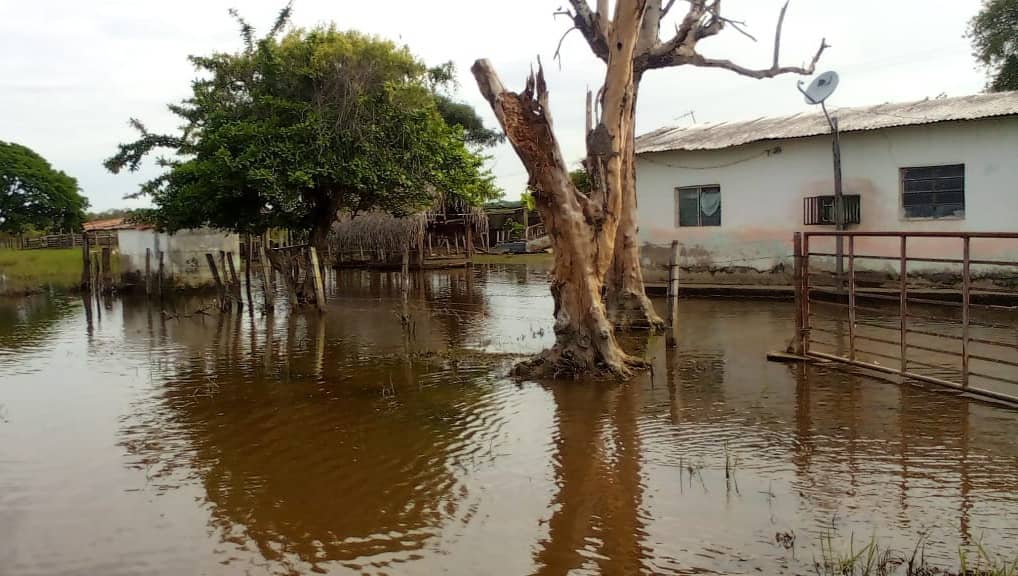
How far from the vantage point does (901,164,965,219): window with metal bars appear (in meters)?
14.9

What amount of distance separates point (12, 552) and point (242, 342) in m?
8.43

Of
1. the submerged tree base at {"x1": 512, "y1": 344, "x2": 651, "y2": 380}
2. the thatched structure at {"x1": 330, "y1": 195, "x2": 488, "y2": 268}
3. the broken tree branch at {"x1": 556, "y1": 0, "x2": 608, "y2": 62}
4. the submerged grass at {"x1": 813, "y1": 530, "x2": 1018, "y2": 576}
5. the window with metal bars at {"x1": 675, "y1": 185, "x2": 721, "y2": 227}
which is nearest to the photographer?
the submerged grass at {"x1": 813, "y1": 530, "x2": 1018, "y2": 576}

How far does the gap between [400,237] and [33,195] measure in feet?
97.1

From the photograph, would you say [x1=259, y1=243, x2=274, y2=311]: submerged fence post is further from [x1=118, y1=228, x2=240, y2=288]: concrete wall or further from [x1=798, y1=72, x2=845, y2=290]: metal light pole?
[x1=798, y1=72, x2=845, y2=290]: metal light pole

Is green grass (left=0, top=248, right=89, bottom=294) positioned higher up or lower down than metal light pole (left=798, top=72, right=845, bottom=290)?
lower down

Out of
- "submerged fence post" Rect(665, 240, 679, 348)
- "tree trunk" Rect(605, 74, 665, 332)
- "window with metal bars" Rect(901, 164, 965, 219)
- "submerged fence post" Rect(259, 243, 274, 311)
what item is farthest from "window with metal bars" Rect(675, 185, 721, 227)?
"submerged fence post" Rect(259, 243, 274, 311)

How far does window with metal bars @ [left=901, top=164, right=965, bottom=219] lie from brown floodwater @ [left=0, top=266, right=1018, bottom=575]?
6.41 metres

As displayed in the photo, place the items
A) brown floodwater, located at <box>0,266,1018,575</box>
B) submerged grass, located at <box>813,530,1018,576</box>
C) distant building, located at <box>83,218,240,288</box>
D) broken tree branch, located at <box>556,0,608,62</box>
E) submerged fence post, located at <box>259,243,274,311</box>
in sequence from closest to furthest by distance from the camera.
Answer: submerged grass, located at <box>813,530,1018,576</box>, brown floodwater, located at <box>0,266,1018,575</box>, broken tree branch, located at <box>556,0,608,62</box>, submerged fence post, located at <box>259,243,274,311</box>, distant building, located at <box>83,218,240,288</box>

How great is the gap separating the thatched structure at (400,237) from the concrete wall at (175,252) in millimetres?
7200

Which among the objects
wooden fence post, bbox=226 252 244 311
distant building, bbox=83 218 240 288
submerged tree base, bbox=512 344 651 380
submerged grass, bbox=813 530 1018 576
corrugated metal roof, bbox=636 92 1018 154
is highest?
corrugated metal roof, bbox=636 92 1018 154

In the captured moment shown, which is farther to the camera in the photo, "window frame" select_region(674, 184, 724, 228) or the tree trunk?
"window frame" select_region(674, 184, 724, 228)

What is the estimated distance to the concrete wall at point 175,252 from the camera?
80.0 ft

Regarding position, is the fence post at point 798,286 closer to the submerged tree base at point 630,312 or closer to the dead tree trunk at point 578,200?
the dead tree trunk at point 578,200

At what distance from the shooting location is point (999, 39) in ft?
86.3
